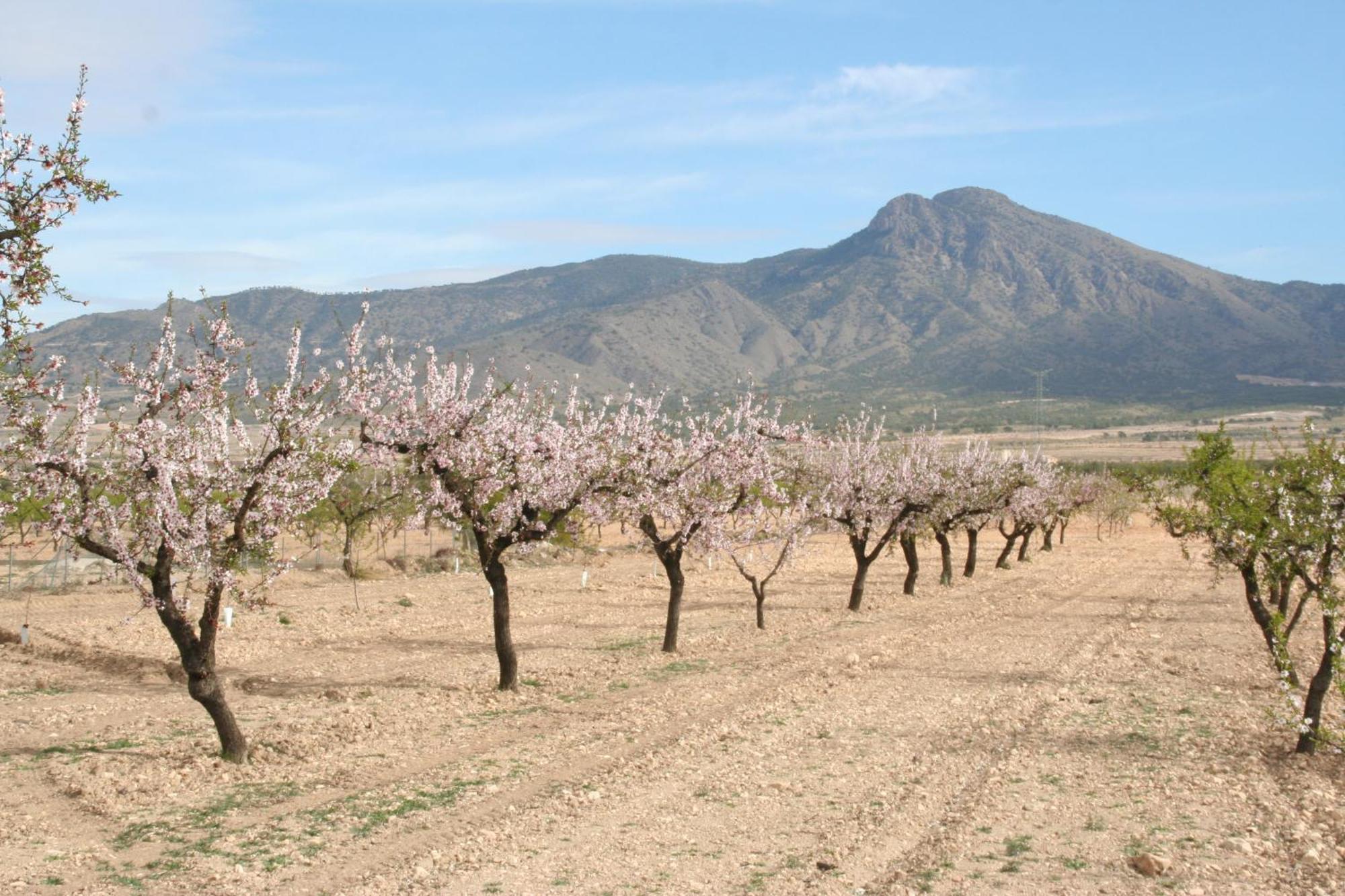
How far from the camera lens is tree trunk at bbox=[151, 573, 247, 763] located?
504 inches

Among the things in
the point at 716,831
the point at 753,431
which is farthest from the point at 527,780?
the point at 753,431

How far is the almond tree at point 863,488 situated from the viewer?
30859mm

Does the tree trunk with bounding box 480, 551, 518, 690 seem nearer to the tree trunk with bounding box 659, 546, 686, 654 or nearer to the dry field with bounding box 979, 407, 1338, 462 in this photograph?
the tree trunk with bounding box 659, 546, 686, 654

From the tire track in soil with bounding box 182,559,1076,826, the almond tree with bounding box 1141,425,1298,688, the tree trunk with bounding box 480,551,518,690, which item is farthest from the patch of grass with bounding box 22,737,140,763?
the almond tree with bounding box 1141,425,1298,688

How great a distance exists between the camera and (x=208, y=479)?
12836mm

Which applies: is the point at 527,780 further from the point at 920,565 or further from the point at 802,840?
the point at 920,565

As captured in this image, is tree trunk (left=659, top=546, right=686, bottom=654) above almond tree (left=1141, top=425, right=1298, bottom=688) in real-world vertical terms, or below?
below

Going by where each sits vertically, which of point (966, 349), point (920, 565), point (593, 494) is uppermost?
point (966, 349)

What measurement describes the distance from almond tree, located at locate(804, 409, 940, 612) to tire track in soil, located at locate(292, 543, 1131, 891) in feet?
9.93

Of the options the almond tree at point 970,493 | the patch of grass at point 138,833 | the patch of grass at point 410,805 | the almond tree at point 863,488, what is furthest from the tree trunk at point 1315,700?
the almond tree at point 970,493

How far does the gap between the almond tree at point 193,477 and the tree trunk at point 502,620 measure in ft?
16.3

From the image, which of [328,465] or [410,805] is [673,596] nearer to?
[328,465]

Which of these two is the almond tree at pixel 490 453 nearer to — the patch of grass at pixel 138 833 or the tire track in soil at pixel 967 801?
the patch of grass at pixel 138 833

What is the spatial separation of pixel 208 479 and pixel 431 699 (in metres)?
6.62
